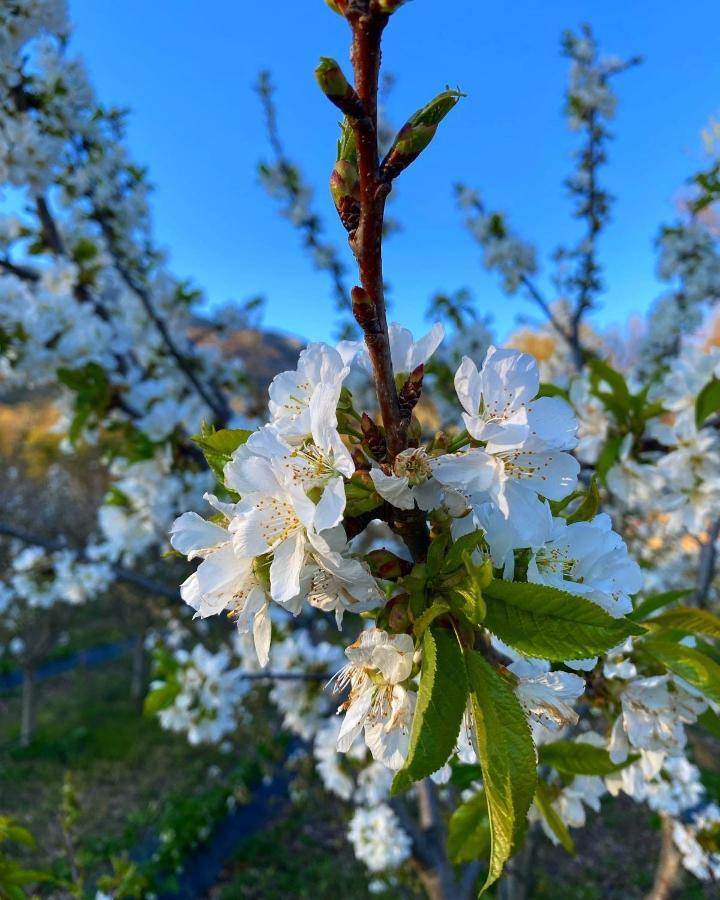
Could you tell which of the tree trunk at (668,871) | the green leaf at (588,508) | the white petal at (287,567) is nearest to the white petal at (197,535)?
the white petal at (287,567)

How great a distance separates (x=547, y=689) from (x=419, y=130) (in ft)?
2.30

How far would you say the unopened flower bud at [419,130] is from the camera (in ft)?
1.86

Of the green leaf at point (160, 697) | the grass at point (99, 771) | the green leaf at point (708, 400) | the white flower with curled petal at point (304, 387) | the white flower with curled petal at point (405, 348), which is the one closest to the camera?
the white flower with curled petal at point (304, 387)

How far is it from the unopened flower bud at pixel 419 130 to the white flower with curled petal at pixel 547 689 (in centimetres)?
64

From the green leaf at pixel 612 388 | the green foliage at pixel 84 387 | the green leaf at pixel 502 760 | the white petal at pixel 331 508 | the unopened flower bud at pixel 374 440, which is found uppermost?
the green foliage at pixel 84 387

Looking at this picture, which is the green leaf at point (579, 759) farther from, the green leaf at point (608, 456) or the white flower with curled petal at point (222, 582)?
the green leaf at point (608, 456)

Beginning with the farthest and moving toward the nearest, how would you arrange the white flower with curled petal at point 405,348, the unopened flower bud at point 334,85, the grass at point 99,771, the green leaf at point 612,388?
the grass at point 99,771 < the green leaf at point 612,388 < the white flower with curled petal at point 405,348 < the unopened flower bud at point 334,85

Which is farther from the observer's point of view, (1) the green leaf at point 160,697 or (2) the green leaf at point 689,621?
(1) the green leaf at point 160,697

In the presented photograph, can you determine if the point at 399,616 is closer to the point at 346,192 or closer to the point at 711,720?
the point at 346,192

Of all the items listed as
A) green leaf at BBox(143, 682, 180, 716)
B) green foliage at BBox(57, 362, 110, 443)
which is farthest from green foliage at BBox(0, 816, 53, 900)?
green foliage at BBox(57, 362, 110, 443)

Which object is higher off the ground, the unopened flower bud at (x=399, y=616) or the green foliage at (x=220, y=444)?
the green foliage at (x=220, y=444)

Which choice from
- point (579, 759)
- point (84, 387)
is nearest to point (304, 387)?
point (579, 759)

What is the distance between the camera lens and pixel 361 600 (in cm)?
72

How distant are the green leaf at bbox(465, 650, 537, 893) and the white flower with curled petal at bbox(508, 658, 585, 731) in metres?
0.14
